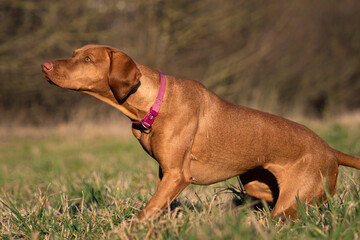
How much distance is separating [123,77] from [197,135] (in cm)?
78

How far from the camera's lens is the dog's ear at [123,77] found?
9.87ft

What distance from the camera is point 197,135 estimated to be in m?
3.34

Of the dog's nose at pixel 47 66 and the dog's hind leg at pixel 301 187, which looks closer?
the dog's nose at pixel 47 66

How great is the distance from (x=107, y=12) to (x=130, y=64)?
12494 mm

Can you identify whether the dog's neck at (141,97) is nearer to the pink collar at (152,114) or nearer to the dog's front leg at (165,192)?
the pink collar at (152,114)

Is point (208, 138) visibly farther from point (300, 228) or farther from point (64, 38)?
point (64, 38)

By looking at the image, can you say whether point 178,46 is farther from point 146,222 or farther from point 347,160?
point 146,222

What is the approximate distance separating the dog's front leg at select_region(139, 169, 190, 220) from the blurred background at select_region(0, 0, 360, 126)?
11.9 meters

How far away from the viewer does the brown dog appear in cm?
308

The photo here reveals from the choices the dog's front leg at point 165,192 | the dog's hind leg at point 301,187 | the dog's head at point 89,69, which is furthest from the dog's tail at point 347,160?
the dog's head at point 89,69

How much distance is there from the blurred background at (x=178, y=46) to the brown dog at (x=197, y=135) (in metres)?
11.4

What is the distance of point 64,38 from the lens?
46.0 feet

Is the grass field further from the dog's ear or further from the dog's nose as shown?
the dog's nose

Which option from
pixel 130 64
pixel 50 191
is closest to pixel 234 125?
pixel 130 64
